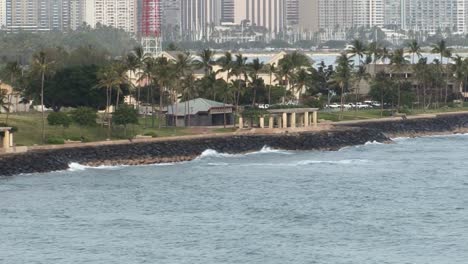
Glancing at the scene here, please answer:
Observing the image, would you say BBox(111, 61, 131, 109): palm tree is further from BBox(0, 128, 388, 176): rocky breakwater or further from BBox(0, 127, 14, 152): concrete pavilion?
BBox(0, 127, 14, 152): concrete pavilion

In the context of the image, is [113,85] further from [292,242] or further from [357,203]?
[292,242]

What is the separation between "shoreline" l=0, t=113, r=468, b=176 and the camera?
103 meters

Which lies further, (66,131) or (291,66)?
(291,66)

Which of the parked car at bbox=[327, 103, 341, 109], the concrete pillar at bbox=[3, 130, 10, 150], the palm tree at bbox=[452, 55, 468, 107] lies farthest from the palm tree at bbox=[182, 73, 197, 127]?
the palm tree at bbox=[452, 55, 468, 107]

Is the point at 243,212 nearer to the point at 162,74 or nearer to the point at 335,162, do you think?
the point at 335,162

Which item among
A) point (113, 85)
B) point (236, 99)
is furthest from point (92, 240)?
point (236, 99)

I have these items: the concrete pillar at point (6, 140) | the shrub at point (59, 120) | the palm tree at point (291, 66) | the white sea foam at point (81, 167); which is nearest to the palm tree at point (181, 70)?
the palm tree at point (291, 66)

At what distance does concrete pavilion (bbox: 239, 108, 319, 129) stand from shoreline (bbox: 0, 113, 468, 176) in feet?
5.91

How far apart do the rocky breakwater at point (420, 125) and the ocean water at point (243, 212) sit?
22.4 metres

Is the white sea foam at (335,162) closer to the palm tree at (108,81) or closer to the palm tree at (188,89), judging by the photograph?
the palm tree at (108,81)

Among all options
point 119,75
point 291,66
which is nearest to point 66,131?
point 119,75

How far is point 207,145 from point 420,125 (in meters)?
31.6

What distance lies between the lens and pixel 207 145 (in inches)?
4537

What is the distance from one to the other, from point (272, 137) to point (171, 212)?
4018 cm
